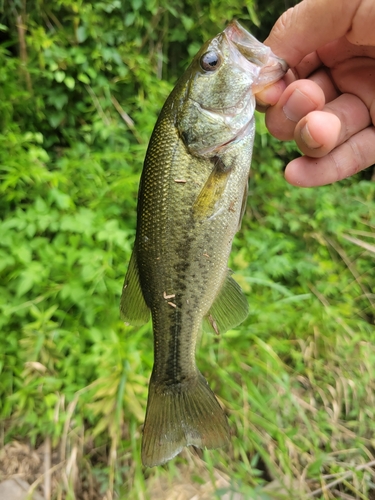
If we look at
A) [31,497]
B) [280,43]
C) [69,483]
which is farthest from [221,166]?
[31,497]

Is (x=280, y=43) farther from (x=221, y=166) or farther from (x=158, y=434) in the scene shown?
(x=158, y=434)

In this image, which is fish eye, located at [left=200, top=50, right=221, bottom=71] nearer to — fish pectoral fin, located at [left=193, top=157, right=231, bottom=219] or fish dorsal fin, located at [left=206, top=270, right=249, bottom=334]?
fish pectoral fin, located at [left=193, top=157, right=231, bottom=219]

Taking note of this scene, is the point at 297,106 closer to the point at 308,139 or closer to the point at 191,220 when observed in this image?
the point at 308,139

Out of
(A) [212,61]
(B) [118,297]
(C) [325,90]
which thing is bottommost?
(B) [118,297]

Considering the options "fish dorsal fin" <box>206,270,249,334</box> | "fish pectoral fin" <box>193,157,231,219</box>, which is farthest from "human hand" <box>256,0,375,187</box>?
"fish dorsal fin" <box>206,270,249,334</box>

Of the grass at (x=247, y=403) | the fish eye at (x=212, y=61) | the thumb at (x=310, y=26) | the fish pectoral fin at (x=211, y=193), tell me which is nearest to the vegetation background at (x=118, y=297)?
the grass at (x=247, y=403)

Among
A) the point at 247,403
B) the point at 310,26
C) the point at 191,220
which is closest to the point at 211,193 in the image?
the point at 191,220

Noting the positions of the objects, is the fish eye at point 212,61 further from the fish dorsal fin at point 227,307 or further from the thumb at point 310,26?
the fish dorsal fin at point 227,307
